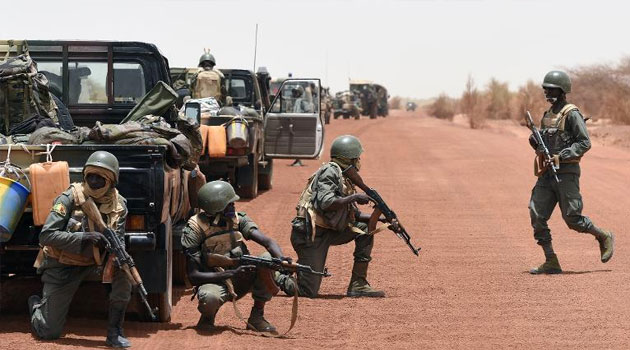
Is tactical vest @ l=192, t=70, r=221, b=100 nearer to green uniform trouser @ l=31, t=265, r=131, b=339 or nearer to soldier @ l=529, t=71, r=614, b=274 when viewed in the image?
soldier @ l=529, t=71, r=614, b=274

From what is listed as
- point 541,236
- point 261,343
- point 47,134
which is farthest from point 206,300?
point 541,236

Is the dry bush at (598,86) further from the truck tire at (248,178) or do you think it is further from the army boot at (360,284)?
the army boot at (360,284)

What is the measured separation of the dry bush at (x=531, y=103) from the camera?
42.5 metres

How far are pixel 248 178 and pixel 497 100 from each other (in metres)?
45.5

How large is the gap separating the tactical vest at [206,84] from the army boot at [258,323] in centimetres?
988

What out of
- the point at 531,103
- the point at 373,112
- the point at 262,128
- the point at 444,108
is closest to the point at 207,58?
the point at 262,128

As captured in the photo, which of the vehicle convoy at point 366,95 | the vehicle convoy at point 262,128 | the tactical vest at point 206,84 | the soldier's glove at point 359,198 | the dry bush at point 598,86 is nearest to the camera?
the soldier's glove at point 359,198

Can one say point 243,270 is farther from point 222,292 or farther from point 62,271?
point 62,271

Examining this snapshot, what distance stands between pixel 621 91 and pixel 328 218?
37.2 metres

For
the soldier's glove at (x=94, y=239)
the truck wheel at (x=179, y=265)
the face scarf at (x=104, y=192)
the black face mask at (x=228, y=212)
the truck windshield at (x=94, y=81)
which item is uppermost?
the truck windshield at (x=94, y=81)

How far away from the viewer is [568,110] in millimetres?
11039

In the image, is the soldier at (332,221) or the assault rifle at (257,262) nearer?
the assault rifle at (257,262)

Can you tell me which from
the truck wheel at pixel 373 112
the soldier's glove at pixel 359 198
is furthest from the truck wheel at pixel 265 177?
the truck wheel at pixel 373 112

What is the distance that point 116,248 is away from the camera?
739 cm
